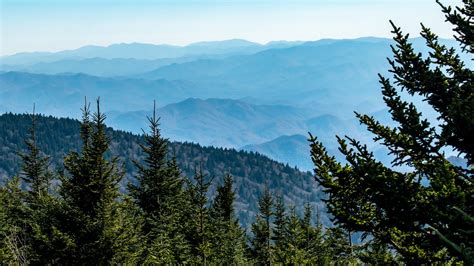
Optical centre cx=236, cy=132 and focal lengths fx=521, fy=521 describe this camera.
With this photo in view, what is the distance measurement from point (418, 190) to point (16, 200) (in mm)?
35020

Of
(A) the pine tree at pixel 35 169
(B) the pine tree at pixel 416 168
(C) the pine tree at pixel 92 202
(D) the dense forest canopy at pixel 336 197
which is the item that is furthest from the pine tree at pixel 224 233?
(B) the pine tree at pixel 416 168

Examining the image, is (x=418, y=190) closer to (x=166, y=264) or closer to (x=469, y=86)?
(x=469, y=86)

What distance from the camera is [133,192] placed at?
30.9 meters

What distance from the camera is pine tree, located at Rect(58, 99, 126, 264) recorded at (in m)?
18.7

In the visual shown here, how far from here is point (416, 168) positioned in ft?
27.8

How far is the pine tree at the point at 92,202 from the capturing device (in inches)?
738

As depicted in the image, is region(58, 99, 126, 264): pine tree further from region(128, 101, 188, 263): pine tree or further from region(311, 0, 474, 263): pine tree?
region(311, 0, 474, 263): pine tree

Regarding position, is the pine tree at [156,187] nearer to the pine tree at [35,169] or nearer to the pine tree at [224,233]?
the pine tree at [224,233]

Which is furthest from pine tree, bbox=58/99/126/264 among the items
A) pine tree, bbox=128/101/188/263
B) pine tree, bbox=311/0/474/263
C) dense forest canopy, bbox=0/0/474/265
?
pine tree, bbox=311/0/474/263

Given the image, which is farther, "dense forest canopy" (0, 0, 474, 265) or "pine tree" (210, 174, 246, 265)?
"pine tree" (210, 174, 246, 265)

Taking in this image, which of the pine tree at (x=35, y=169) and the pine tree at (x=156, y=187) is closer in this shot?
the pine tree at (x=156, y=187)

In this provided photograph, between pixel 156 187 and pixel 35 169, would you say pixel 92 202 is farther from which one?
pixel 35 169

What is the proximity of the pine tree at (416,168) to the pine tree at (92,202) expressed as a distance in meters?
12.5

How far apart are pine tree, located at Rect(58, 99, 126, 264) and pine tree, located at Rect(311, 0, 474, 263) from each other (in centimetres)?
1251
